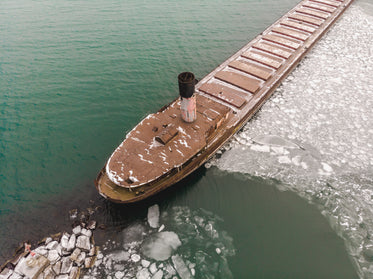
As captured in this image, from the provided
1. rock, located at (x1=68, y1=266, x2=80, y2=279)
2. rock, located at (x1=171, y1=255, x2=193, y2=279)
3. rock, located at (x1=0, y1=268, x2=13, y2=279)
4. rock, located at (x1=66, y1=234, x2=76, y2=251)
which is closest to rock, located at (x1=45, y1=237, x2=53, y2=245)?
rock, located at (x1=66, y1=234, x2=76, y2=251)

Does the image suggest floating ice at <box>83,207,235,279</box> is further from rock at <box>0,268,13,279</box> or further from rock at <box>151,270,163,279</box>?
rock at <box>0,268,13,279</box>

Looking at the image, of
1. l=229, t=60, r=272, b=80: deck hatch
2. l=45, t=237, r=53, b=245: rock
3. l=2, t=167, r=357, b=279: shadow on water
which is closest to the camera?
l=2, t=167, r=357, b=279: shadow on water

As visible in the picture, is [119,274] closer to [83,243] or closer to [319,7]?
[83,243]

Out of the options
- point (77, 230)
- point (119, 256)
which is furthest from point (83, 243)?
point (119, 256)

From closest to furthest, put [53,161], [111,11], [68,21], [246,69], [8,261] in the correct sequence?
1. [8,261]
2. [53,161]
3. [246,69]
4. [68,21]
5. [111,11]

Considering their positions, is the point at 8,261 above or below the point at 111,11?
below

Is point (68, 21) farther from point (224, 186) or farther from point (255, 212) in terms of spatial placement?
point (255, 212)

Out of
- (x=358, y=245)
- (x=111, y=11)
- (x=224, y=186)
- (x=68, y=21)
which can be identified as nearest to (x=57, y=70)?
(x=68, y=21)

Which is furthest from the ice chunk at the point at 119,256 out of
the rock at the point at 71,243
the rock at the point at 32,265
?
the rock at the point at 32,265
